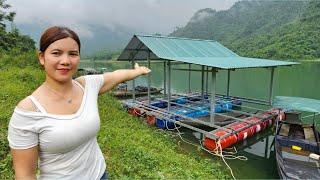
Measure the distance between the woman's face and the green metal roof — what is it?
7803mm

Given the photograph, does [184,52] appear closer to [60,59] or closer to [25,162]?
[60,59]

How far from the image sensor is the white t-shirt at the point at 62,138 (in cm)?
120

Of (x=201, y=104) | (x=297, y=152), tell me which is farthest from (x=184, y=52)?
(x=297, y=152)

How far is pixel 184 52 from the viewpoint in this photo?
11672 millimetres

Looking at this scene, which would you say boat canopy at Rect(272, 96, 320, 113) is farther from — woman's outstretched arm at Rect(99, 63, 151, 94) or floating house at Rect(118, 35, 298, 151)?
woman's outstretched arm at Rect(99, 63, 151, 94)

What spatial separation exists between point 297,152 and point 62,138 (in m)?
7.87

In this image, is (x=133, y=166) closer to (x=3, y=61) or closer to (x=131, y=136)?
(x=131, y=136)

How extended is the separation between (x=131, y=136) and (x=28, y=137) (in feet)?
21.3

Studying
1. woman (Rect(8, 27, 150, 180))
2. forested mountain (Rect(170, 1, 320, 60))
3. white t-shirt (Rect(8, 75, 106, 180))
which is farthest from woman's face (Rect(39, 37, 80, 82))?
forested mountain (Rect(170, 1, 320, 60))

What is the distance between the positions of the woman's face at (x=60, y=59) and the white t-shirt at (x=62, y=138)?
0.56 feet

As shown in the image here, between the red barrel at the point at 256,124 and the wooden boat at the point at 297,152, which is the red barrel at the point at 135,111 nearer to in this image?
the red barrel at the point at 256,124

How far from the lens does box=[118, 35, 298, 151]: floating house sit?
362 inches

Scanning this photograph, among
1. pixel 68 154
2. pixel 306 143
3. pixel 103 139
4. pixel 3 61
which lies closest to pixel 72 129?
pixel 68 154

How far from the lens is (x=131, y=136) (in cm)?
762
